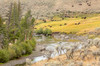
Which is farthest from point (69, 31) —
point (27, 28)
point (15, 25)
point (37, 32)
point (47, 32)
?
point (15, 25)

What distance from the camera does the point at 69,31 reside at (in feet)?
481

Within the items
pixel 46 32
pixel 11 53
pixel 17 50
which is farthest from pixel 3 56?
pixel 46 32

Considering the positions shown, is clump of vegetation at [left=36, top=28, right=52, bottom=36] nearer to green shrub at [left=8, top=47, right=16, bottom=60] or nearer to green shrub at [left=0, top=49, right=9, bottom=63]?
green shrub at [left=8, top=47, right=16, bottom=60]

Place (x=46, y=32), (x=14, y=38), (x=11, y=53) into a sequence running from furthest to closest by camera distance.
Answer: (x=46, y=32), (x=14, y=38), (x=11, y=53)

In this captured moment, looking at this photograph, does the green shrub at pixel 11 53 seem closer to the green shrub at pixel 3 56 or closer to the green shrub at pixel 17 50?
the green shrub at pixel 17 50

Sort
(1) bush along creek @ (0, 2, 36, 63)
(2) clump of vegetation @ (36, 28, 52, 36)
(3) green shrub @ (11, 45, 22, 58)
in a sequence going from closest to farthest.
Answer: (1) bush along creek @ (0, 2, 36, 63)
(3) green shrub @ (11, 45, 22, 58)
(2) clump of vegetation @ (36, 28, 52, 36)

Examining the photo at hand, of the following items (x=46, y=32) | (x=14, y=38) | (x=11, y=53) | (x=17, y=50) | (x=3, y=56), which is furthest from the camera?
(x=46, y=32)

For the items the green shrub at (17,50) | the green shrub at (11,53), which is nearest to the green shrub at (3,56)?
the green shrub at (11,53)

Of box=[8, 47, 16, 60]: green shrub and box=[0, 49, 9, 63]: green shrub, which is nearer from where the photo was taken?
box=[0, 49, 9, 63]: green shrub

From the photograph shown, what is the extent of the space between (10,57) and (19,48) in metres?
6.39

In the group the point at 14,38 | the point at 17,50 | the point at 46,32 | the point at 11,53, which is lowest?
the point at 46,32

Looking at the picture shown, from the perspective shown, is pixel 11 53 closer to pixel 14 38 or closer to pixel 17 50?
pixel 17 50

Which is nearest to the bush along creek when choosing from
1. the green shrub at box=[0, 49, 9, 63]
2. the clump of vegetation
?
the green shrub at box=[0, 49, 9, 63]

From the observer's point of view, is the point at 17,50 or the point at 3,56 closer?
the point at 3,56
